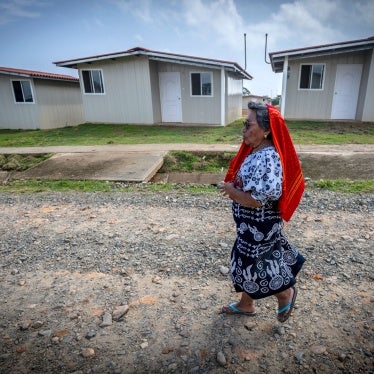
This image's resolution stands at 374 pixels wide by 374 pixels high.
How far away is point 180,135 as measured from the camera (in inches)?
450

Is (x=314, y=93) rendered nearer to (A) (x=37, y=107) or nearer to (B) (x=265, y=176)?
(B) (x=265, y=176)

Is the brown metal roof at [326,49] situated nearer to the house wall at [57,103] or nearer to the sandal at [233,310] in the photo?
the house wall at [57,103]

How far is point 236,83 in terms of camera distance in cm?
1733

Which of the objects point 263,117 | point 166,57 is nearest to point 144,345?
point 263,117

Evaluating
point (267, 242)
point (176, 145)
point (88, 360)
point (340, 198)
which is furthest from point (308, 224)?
point (176, 145)

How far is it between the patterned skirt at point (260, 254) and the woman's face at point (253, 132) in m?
0.42

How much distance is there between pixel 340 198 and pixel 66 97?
17.7 meters

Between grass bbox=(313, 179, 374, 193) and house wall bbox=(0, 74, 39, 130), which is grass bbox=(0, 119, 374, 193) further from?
house wall bbox=(0, 74, 39, 130)

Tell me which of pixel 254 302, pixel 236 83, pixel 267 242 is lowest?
pixel 254 302

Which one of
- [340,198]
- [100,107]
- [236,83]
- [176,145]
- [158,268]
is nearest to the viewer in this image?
[158,268]

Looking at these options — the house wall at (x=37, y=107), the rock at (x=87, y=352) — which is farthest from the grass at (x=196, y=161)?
the house wall at (x=37, y=107)

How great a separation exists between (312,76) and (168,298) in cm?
1426

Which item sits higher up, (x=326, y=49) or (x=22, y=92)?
(x=326, y=49)

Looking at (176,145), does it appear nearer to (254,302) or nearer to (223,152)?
(223,152)
